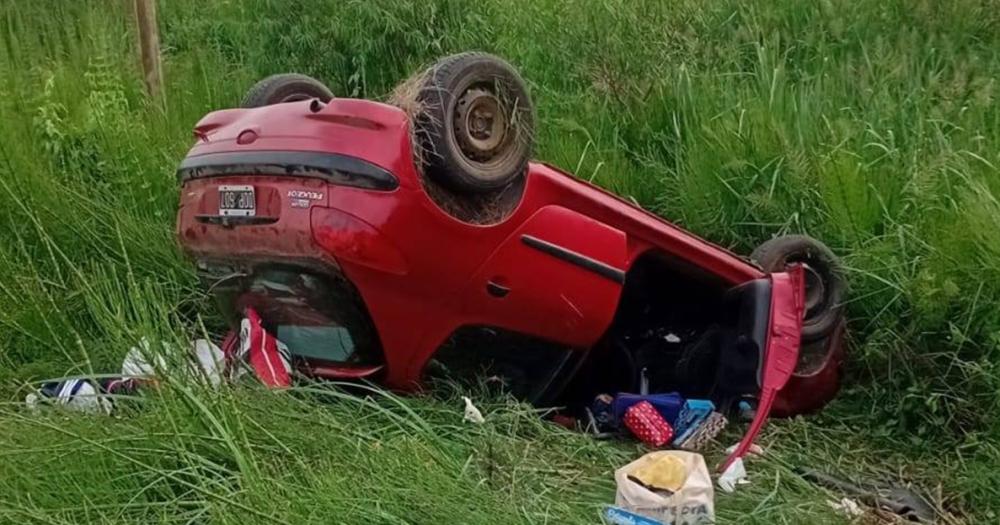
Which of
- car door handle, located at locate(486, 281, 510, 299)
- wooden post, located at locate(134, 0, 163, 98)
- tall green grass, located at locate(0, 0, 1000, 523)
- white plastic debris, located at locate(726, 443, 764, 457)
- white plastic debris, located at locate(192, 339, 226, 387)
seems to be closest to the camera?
tall green grass, located at locate(0, 0, 1000, 523)

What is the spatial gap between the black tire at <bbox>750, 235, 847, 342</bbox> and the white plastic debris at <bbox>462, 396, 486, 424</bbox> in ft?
4.07

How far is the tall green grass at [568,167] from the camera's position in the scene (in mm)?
2488

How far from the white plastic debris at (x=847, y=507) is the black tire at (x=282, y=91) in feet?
5.92

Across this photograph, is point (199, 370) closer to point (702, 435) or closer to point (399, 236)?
point (399, 236)

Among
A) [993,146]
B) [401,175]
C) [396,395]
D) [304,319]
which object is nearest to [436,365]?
[396,395]

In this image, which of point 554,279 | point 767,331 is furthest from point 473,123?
point 767,331

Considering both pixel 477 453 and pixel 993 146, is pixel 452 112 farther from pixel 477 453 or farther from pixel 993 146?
pixel 993 146

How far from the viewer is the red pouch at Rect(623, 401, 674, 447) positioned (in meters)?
3.20

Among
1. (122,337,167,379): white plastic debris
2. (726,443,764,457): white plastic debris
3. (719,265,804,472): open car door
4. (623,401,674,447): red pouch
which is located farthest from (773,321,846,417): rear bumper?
(122,337,167,379): white plastic debris

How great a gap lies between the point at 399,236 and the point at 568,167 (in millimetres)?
2470

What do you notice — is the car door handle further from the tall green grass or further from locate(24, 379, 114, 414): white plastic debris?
locate(24, 379, 114, 414): white plastic debris

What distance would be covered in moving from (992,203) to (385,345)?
2.00 metres

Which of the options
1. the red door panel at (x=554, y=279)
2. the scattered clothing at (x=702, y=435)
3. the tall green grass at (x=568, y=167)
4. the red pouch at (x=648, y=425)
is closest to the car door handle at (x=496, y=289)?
the red door panel at (x=554, y=279)

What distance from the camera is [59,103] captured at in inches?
211
